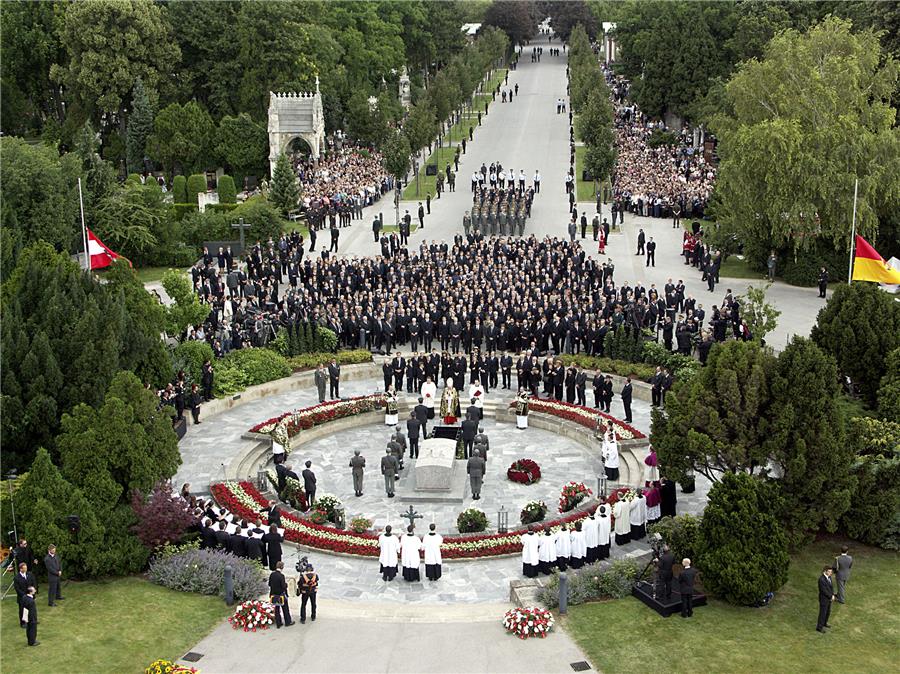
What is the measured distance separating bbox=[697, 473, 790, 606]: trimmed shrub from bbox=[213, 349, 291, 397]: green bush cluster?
16.8 metres

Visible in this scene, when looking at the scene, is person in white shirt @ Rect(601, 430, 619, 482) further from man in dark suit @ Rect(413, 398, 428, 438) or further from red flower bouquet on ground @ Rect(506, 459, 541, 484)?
man in dark suit @ Rect(413, 398, 428, 438)

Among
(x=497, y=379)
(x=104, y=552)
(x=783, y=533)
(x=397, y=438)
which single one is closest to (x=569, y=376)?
(x=497, y=379)

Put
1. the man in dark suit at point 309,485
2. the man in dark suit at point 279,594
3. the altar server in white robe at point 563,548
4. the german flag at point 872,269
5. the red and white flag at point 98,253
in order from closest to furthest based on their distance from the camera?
the man in dark suit at point 279,594 < the altar server in white robe at point 563,548 < the man in dark suit at point 309,485 < the german flag at point 872,269 < the red and white flag at point 98,253

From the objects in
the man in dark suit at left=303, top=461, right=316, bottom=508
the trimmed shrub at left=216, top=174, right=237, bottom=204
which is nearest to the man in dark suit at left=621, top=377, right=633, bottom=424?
the man in dark suit at left=303, top=461, right=316, bottom=508

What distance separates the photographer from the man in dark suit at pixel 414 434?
2988 cm

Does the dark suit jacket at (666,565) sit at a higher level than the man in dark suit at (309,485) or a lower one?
higher

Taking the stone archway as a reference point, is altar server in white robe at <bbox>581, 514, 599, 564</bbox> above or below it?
below

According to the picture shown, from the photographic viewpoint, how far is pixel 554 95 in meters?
101

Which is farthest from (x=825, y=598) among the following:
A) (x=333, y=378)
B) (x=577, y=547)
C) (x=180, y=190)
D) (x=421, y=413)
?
(x=180, y=190)

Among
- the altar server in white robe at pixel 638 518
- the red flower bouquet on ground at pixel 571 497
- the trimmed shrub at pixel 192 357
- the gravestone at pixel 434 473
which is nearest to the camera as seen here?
the altar server in white robe at pixel 638 518

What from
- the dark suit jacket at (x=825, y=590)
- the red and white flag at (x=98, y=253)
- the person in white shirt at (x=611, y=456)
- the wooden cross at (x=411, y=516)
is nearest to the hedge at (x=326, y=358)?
A: the red and white flag at (x=98, y=253)

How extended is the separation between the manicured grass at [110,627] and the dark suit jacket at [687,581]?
8.24m

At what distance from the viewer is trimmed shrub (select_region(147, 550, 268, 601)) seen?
22.2 m

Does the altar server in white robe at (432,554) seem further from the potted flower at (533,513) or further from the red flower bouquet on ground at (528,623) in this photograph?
the potted flower at (533,513)
